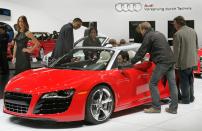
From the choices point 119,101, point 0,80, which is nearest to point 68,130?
point 119,101

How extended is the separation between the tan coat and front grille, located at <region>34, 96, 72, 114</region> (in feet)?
Answer: 8.64

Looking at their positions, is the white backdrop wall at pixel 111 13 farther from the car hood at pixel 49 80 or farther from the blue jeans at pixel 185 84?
the car hood at pixel 49 80

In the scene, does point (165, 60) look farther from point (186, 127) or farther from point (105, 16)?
point (105, 16)

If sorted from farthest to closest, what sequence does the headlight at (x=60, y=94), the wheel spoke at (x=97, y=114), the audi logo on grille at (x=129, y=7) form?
1. the audi logo on grille at (x=129, y=7)
2. the wheel spoke at (x=97, y=114)
3. the headlight at (x=60, y=94)

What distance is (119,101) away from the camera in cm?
624

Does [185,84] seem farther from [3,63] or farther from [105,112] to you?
[3,63]

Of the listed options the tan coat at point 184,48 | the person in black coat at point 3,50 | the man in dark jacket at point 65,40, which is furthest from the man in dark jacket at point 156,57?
the person in black coat at point 3,50

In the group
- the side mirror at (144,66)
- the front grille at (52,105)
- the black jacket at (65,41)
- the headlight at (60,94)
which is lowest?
the front grille at (52,105)

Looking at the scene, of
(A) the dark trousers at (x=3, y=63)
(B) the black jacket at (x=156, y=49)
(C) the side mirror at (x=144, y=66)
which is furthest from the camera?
(A) the dark trousers at (x=3, y=63)

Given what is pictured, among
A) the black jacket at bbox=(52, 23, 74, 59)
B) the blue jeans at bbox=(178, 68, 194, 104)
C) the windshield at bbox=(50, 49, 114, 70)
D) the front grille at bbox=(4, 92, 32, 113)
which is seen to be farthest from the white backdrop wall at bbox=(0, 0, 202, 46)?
the front grille at bbox=(4, 92, 32, 113)

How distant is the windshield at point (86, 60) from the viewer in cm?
638

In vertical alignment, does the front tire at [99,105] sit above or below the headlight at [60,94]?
below

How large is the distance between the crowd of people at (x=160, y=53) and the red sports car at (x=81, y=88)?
255 millimetres

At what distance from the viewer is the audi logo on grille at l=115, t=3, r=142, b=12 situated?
635 inches
